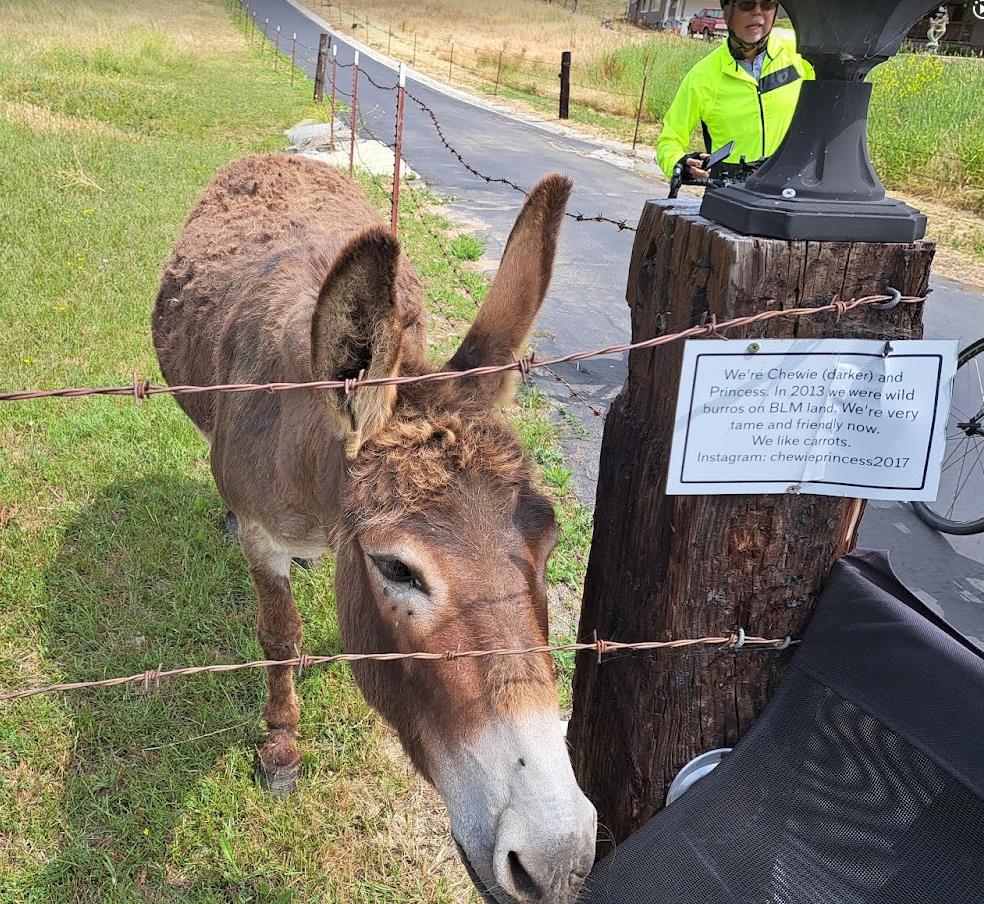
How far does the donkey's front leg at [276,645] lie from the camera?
116 inches

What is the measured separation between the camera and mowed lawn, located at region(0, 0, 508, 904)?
262cm

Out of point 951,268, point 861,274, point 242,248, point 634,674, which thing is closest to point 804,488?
point 861,274

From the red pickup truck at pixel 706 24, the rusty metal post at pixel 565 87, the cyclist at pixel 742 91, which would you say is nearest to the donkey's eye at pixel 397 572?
the cyclist at pixel 742 91

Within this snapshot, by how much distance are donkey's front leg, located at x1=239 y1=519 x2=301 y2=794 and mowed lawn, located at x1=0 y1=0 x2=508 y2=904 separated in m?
0.09

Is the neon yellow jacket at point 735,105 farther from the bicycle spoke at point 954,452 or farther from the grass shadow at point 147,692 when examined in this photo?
the grass shadow at point 147,692

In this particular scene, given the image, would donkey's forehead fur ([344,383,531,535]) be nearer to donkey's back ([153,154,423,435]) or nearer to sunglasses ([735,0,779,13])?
donkey's back ([153,154,423,435])

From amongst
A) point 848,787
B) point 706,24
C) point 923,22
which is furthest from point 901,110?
point 706,24

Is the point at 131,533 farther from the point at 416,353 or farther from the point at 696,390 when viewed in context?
the point at 696,390

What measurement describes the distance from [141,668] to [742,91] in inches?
190

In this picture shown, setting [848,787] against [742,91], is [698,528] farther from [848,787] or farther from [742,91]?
[742,91]

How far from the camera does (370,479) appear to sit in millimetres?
1766

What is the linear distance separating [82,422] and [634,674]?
452 cm

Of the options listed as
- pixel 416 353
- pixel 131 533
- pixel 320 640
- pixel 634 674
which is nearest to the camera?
pixel 634 674

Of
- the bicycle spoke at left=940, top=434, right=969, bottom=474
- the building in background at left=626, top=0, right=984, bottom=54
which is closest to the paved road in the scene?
the bicycle spoke at left=940, top=434, right=969, bottom=474
